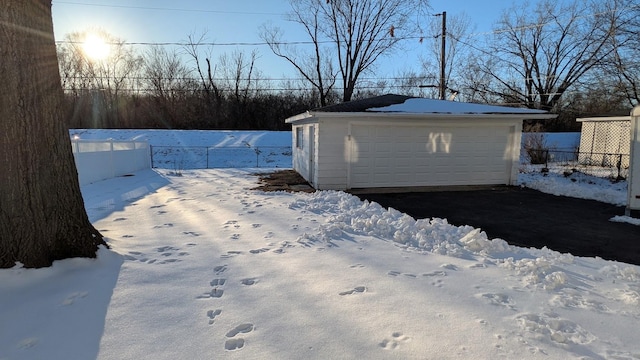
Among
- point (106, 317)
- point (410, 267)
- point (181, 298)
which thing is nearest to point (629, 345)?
point (410, 267)

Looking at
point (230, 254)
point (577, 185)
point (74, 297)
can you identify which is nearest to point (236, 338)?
point (74, 297)

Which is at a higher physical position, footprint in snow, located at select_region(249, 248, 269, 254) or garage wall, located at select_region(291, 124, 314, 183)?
garage wall, located at select_region(291, 124, 314, 183)

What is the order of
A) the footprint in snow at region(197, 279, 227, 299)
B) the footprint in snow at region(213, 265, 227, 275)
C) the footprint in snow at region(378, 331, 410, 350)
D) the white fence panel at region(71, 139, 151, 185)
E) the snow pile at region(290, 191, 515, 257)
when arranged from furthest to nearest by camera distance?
the white fence panel at region(71, 139, 151, 185), the snow pile at region(290, 191, 515, 257), the footprint in snow at region(213, 265, 227, 275), the footprint in snow at region(197, 279, 227, 299), the footprint in snow at region(378, 331, 410, 350)

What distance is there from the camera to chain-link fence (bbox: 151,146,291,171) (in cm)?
2244

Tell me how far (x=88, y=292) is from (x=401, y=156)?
8935 millimetres

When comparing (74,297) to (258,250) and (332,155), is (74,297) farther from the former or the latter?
(332,155)

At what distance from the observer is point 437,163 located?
35.7ft

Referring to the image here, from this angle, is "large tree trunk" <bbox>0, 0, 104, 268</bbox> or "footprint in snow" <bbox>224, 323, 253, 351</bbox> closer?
"footprint in snow" <bbox>224, 323, 253, 351</bbox>

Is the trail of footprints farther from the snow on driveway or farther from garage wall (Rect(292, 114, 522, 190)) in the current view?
garage wall (Rect(292, 114, 522, 190))

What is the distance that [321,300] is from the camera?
2.99 meters

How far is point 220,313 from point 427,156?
9161 millimetres

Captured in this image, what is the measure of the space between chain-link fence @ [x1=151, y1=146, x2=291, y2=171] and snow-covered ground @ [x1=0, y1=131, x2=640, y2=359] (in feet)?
58.3

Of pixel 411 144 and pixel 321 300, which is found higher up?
pixel 411 144

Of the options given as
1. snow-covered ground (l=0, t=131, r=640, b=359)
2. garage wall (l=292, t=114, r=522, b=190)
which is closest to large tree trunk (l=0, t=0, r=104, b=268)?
snow-covered ground (l=0, t=131, r=640, b=359)
